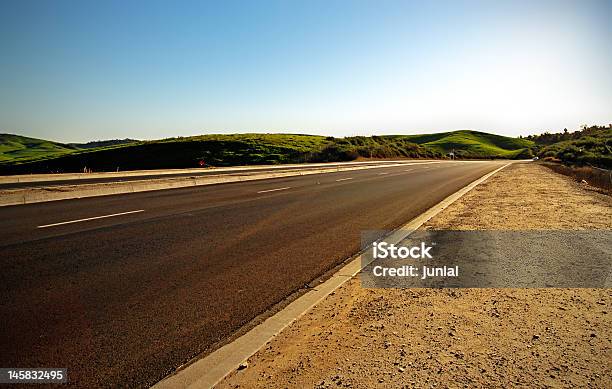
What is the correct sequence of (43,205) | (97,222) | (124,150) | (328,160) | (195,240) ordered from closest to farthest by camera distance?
1. (195,240)
2. (97,222)
3. (43,205)
4. (328,160)
5. (124,150)

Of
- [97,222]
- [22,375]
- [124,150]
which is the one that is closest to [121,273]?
[22,375]

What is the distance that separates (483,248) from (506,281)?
1500 mm

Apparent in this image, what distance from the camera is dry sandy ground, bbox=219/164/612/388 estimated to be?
2598 millimetres

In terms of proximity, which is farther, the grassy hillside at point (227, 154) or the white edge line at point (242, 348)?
the grassy hillside at point (227, 154)

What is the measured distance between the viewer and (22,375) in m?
2.83

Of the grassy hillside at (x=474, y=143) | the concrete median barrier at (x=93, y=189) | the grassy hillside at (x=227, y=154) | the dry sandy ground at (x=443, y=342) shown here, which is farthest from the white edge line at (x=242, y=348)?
the grassy hillside at (x=474, y=143)

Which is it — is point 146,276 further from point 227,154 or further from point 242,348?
point 227,154

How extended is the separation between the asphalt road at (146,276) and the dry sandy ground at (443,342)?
0.77m

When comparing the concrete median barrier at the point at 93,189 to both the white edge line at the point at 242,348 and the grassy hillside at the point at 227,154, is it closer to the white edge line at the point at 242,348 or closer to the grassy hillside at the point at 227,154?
the white edge line at the point at 242,348

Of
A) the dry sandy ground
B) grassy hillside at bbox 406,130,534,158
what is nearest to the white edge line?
the dry sandy ground

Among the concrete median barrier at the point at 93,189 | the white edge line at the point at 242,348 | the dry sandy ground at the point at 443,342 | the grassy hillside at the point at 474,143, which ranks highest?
the grassy hillside at the point at 474,143

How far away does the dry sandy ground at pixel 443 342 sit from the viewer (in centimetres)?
260

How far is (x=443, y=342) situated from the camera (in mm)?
3076

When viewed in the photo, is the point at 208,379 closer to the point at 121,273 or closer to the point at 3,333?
the point at 3,333
